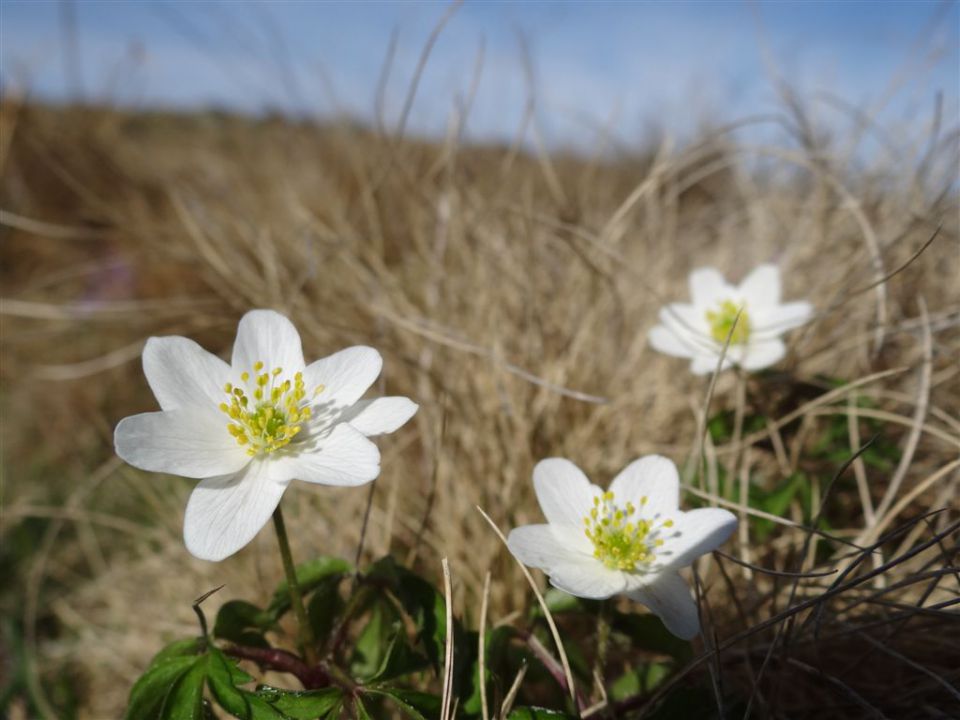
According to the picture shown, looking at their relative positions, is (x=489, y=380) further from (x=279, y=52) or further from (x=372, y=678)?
(x=279, y=52)

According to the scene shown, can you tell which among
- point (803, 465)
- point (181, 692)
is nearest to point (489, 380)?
point (803, 465)

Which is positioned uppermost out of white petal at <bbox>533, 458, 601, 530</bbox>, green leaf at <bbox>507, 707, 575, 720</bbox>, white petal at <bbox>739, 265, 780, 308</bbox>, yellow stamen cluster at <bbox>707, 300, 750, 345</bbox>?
white petal at <bbox>739, 265, 780, 308</bbox>

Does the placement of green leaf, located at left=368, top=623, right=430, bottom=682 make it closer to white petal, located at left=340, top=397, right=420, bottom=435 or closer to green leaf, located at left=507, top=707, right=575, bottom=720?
green leaf, located at left=507, top=707, right=575, bottom=720

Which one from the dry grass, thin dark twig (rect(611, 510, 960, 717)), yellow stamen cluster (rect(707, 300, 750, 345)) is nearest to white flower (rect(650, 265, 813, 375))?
yellow stamen cluster (rect(707, 300, 750, 345))

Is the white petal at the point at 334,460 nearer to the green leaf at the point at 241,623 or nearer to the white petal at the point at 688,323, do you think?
the green leaf at the point at 241,623

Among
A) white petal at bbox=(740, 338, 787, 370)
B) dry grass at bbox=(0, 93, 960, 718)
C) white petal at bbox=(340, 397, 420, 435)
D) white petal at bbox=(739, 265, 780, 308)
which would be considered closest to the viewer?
white petal at bbox=(340, 397, 420, 435)

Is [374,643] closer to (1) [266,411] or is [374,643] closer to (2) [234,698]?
(2) [234,698]

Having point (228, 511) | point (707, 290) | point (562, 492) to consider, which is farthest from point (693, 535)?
point (707, 290)
